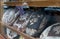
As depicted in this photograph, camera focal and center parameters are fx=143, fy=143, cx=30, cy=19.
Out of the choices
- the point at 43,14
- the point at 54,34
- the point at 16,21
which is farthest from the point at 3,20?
the point at 54,34

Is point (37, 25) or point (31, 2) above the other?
point (31, 2)

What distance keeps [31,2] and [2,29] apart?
1.26 meters

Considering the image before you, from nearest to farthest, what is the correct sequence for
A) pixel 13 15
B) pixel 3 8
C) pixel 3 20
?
1. pixel 13 15
2. pixel 3 20
3. pixel 3 8

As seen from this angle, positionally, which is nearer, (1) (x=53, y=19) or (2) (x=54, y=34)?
(2) (x=54, y=34)

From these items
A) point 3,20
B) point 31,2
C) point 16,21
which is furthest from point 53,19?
point 3,20

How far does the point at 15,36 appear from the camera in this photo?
2.09 meters

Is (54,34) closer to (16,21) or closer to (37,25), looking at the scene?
(37,25)

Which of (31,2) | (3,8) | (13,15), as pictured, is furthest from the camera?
(3,8)

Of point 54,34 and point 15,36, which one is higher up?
point 54,34

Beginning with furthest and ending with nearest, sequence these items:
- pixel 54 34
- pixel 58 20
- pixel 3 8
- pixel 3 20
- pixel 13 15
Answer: pixel 3 8
pixel 3 20
pixel 13 15
pixel 58 20
pixel 54 34

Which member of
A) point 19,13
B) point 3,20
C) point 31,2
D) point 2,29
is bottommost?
point 2,29

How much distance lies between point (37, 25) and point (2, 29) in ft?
4.02

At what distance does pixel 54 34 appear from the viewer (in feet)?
3.95

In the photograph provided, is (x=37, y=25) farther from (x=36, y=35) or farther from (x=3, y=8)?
(x=3, y=8)
